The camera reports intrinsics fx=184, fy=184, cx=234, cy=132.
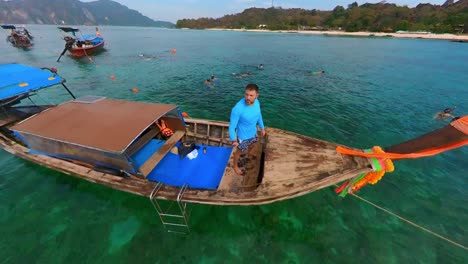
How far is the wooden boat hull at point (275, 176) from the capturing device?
6.64 metres

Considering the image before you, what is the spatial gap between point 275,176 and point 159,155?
17.9ft

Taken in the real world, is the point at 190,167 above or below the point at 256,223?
above

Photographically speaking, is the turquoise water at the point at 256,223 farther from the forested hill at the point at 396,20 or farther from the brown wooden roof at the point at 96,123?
the forested hill at the point at 396,20

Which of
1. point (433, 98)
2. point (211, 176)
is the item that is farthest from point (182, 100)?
point (433, 98)

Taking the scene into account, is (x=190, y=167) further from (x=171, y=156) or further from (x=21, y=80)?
(x=21, y=80)

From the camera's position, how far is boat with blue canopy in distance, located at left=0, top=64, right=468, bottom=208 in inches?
264

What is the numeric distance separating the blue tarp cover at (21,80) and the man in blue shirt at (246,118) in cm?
1311

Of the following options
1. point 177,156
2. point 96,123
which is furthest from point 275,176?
point 96,123

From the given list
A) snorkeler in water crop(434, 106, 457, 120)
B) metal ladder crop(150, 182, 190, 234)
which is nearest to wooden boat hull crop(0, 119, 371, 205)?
metal ladder crop(150, 182, 190, 234)

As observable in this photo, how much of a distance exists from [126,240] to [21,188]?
→ 739cm

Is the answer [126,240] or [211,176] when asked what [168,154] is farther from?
[126,240]

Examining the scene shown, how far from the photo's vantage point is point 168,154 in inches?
377

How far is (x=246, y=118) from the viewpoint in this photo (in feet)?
21.7

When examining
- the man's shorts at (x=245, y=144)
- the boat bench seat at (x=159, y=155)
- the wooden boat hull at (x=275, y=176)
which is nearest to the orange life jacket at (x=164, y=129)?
the boat bench seat at (x=159, y=155)
